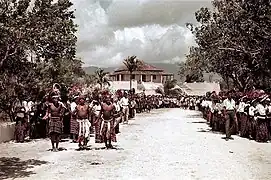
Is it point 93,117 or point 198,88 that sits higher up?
point 198,88

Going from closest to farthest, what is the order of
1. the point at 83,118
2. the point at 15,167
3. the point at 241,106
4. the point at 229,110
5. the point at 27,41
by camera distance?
the point at 27,41 < the point at 15,167 < the point at 83,118 < the point at 229,110 < the point at 241,106

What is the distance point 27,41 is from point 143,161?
4448 mm

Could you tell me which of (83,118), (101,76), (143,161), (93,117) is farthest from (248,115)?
(101,76)

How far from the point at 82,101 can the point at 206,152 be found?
13.2 ft

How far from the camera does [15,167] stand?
497 inches

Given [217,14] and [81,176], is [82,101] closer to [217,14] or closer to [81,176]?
[81,176]

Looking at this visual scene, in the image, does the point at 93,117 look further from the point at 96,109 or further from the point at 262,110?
the point at 262,110

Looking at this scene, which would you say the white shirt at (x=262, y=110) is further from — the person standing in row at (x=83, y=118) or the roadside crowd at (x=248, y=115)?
the person standing in row at (x=83, y=118)

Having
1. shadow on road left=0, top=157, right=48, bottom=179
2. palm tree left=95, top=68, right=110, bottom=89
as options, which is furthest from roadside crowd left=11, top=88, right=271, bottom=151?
palm tree left=95, top=68, right=110, bottom=89

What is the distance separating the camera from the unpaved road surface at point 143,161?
1146 cm

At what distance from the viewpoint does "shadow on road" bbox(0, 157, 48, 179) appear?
447 inches

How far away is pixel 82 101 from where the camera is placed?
15.8 m

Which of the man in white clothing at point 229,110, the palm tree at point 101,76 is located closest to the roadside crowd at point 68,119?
the man in white clothing at point 229,110

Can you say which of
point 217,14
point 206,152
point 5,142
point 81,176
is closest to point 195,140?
point 206,152
